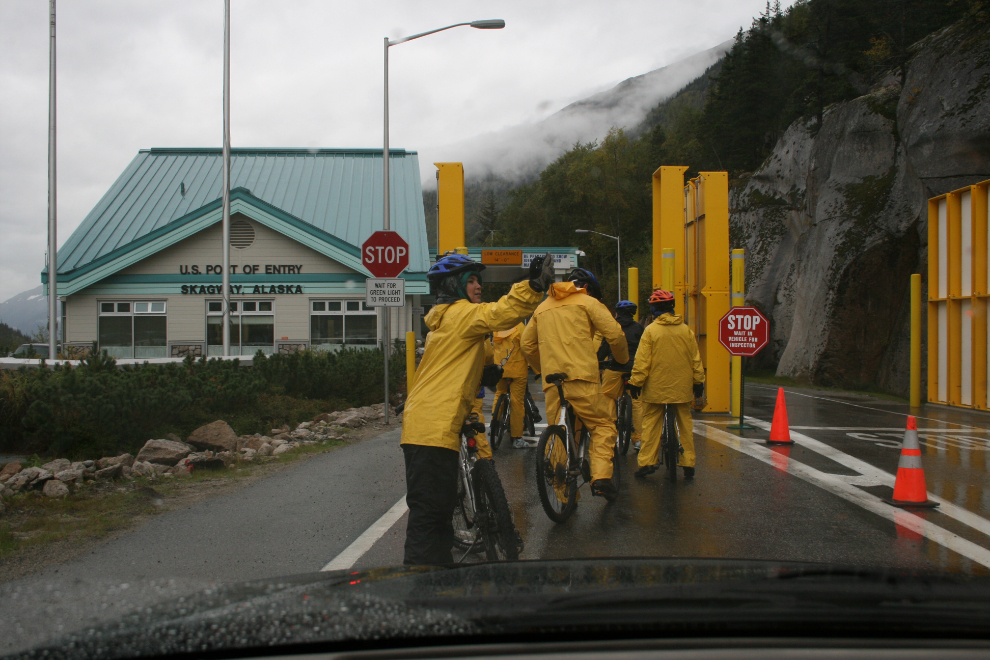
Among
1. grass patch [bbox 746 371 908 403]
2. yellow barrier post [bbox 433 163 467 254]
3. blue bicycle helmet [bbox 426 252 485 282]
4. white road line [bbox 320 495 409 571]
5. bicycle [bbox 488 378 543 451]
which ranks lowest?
grass patch [bbox 746 371 908 403]

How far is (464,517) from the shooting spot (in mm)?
4605

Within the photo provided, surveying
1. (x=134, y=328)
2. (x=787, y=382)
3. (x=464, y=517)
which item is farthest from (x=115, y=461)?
(x=787, y=382)

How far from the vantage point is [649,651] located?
1.47m

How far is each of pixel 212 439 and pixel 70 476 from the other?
7.65 ft

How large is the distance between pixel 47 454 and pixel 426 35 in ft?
39.7

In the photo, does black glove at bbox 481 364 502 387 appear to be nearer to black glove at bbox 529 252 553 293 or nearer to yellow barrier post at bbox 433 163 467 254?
black glove at bbox 529 252 553 293

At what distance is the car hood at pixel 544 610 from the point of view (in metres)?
1.54

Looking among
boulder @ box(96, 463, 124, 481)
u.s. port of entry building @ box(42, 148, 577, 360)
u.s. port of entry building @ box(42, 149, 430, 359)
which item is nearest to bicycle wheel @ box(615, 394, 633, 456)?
boulder @ box(96, 463, 124, 481)

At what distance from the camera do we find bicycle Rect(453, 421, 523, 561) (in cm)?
420

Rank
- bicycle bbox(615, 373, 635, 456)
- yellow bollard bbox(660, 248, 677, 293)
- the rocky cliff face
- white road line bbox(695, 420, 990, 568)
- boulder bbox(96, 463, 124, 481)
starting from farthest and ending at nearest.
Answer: the rocky cliff face, yellow bollard bbox(660, 248, 677, 293), bicycle bbox(615, 373, 635, 456), boulder bbox(96, 463, 124, 481), white road line bbox(695, 420, 990, 568)

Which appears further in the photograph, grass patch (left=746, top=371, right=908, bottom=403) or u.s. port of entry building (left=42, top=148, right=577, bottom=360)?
u.s. port of entry building (left=42, top=148, right=577, bottom=360)

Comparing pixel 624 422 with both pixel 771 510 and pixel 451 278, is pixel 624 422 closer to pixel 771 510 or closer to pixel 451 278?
pixel 771 510

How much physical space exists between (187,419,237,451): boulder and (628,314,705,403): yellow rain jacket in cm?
525

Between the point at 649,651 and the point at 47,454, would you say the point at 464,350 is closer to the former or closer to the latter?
the point at 649,651
